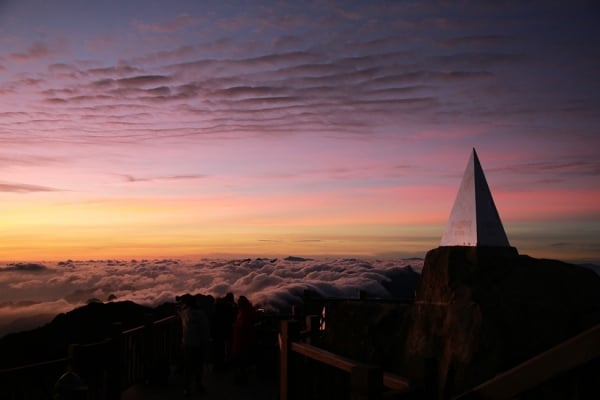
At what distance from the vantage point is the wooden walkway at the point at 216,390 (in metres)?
11.1

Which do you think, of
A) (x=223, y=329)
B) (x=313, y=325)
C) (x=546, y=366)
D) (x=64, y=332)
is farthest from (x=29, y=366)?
(x=64, y=332)

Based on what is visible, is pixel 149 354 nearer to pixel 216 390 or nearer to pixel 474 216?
pixel 216 390

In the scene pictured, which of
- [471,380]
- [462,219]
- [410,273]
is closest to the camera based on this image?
[471,380]

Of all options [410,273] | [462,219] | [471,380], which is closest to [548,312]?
[471,380]

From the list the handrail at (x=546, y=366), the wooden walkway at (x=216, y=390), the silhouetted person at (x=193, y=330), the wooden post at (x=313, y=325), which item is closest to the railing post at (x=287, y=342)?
the wooden post at (x=313, y=325)

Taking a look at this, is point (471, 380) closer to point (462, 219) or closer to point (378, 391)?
point (378, 391)

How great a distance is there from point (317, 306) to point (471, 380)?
13.6 meters

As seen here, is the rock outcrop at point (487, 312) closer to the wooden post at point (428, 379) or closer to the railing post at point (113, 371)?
the wooden post at point (428, 379)

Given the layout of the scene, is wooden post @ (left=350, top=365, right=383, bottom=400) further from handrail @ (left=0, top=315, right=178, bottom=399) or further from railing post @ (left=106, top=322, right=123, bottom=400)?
railing post @ (left=106, top=322, right=123, bottom=400)

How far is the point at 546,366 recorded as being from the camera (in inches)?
139

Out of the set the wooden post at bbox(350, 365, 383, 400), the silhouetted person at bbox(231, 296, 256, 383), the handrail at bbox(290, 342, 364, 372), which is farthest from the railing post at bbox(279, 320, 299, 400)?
the silhouetted person at bbox(231, 296, 256, 383)

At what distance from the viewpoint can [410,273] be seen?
15112 cm

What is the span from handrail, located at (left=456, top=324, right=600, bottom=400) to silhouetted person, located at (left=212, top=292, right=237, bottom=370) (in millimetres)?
10358

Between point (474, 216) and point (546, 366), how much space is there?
5.61 meters
